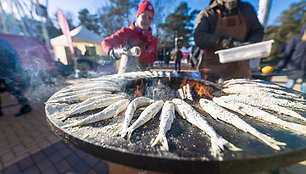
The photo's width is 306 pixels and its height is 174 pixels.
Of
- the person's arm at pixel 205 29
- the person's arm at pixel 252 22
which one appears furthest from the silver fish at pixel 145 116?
the person's arm at pixel 252 22

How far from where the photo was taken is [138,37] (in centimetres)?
264

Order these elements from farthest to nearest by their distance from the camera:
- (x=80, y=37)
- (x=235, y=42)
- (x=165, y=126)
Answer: (x=80, y=37), (x=235, y=42), (x=165, y=126)

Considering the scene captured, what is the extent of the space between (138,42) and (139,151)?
254 centimetres

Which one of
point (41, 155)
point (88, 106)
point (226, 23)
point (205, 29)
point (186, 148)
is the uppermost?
point (226, 23)

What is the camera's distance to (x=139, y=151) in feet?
1.74

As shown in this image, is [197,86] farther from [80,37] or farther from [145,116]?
[80,37]

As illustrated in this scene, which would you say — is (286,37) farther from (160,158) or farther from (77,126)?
(77,126)

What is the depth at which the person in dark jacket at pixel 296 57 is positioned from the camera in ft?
9.29

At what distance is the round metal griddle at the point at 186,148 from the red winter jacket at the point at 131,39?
2137 mm

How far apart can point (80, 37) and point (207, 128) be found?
466 cm

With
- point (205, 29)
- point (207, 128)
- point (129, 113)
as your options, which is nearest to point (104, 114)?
point (129, 113)

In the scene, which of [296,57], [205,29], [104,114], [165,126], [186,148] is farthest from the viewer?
[296,57]

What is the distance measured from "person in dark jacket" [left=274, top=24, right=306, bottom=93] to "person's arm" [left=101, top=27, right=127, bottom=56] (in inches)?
170

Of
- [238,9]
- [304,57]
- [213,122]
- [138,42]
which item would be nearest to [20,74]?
[138,42]
